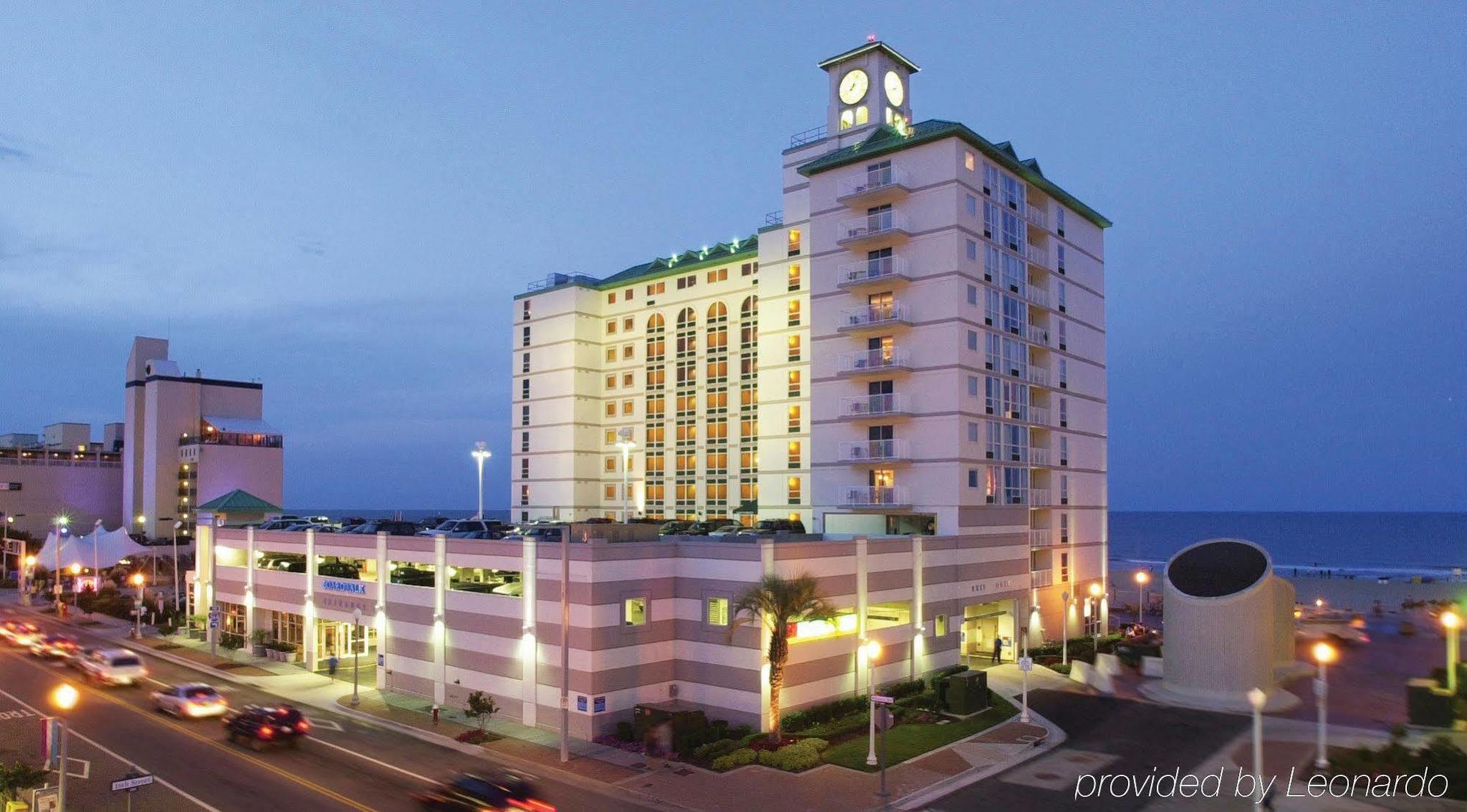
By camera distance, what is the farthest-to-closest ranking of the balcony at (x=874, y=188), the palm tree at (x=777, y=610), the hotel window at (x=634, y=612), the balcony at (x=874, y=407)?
1. the balcony at (x=874, y=188)
2. the balcony at (x=874, y=407)
3. the hotel window at (x=634, y=612)
4. the palm tree at (x=777, y=610)

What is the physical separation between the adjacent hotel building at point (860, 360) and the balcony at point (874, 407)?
152 mm

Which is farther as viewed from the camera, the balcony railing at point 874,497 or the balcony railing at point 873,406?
the balcony railing at point 873,406

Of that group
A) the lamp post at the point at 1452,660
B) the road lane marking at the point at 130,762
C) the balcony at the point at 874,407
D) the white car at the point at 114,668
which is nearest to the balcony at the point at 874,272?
the balcony at the point at 874,407

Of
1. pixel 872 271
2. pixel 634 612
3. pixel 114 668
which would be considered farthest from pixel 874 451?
pixel 114 668

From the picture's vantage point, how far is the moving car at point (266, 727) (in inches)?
1278

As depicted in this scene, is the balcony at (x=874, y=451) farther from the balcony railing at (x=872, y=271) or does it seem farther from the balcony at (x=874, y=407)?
the balcony railing at (x=872, y=271)

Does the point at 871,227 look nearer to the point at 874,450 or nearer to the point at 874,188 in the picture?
the point at 874,188

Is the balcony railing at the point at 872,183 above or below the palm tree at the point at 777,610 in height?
above

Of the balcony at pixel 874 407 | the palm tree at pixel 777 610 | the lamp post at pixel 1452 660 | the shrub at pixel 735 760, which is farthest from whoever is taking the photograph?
the balcony at pixel 874 407

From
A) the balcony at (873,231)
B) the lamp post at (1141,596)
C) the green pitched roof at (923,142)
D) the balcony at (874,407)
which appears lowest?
the lamp post at (1141,596)

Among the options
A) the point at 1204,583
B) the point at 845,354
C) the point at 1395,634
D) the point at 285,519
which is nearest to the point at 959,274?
the point at 845,354

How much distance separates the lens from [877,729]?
35.1 metres

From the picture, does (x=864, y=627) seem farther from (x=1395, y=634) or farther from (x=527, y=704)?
(x=1395, y=634)

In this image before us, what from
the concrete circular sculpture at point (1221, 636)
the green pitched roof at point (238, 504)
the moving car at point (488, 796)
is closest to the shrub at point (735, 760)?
the moving car at point (488, 796)
